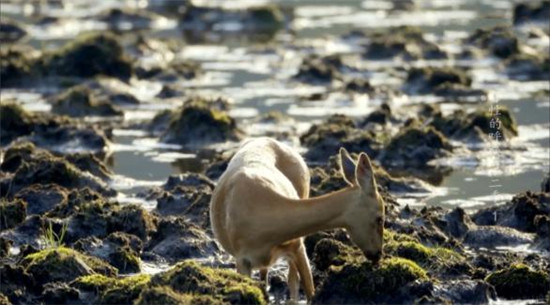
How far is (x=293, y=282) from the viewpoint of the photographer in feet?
55.2

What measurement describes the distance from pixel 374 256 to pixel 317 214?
824 millimetres

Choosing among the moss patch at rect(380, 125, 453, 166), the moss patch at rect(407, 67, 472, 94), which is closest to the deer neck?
the moss patch at rect(380, 125, 453, 166)

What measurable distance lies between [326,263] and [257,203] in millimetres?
2224

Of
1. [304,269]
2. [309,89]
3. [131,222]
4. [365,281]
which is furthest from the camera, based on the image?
[309,89]

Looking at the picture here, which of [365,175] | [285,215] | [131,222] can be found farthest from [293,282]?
[131,222]

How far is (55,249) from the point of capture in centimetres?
1773

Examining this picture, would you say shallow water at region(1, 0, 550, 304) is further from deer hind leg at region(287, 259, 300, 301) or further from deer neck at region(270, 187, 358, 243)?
deer neck at region(270, 187, 358, 243)

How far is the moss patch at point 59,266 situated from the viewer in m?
17.3

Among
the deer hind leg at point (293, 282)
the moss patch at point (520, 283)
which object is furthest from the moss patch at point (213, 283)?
the moss patch at point (520, 283)

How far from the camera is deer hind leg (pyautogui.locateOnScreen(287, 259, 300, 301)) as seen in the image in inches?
658

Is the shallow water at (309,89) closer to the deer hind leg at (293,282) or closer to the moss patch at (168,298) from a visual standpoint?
the deer hind leg at (293,282)

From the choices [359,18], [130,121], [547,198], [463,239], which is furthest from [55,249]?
[359,18]

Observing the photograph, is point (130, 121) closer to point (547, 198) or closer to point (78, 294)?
point (547, 198)

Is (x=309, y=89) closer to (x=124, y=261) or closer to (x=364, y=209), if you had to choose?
(x=124, y=261)
